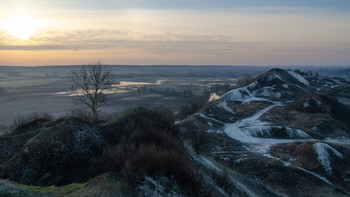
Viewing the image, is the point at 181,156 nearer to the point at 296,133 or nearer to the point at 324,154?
the point at 324,154

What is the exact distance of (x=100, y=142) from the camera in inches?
512

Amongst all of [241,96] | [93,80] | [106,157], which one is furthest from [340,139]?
[106,157]

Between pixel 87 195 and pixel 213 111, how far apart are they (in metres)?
47.6

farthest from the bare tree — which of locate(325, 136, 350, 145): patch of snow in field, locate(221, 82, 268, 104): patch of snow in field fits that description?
locate(221, 82, 268, 104): patch of snow in field

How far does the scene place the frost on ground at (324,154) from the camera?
86.7 feet

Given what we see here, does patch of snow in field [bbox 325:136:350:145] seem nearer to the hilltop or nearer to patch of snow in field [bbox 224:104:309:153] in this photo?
the hilltop

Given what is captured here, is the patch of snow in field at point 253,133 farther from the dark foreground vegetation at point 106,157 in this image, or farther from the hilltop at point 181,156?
the dark foreground vegetation at point 106,157

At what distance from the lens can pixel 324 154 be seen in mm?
27828

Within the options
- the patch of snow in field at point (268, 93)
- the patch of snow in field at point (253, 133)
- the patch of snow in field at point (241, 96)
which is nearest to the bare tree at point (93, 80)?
the patch of snow in field at point (253, 133)

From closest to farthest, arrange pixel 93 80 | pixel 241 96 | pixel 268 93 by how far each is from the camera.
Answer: pixel 93 80 < pixel 241 96 < pixel 268 93

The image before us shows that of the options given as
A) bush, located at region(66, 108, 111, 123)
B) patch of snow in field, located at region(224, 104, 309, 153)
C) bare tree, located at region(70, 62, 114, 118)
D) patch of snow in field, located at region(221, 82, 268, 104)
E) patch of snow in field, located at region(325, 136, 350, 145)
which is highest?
bare tree, located at region(70, 62, 114, 118)

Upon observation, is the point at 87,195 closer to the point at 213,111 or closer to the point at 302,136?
the point at 302,136

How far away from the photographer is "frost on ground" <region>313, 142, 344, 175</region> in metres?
26.4

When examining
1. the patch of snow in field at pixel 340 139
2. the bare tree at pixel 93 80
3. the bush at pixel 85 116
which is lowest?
the patch of snow in field at pixel 340 139
